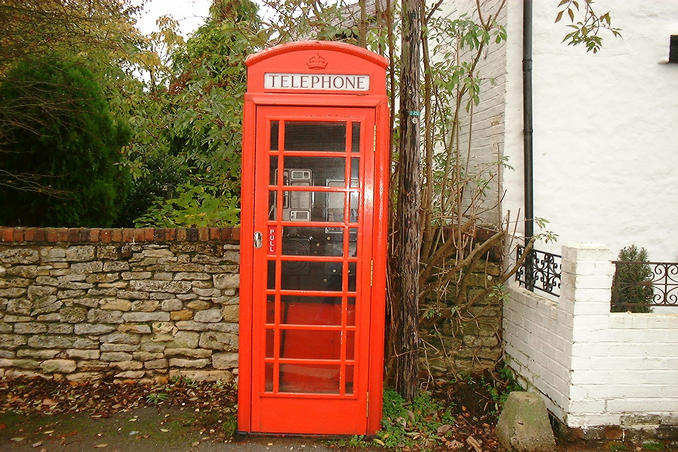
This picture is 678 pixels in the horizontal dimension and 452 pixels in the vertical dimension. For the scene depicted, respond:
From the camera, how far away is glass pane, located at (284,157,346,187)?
3273mm

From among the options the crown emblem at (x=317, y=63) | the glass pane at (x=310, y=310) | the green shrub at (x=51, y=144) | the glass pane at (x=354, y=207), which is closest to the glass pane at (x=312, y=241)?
the glass pane at (x=354, y=207)

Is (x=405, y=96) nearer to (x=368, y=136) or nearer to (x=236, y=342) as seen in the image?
(x=368, y=136)

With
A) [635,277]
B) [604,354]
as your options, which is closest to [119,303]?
[604,354]

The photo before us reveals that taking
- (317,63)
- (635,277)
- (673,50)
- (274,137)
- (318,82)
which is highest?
(673,50)

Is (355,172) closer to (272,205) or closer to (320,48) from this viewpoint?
(272,205)

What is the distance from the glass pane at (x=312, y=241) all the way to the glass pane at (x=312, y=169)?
0.33 m

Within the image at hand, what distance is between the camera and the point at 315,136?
10.7ft

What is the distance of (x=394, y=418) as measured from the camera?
3.81 meters

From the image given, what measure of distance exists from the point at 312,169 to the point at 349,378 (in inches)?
58.4

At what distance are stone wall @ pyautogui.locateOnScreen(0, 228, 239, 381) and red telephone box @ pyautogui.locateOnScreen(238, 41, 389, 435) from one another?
111cm

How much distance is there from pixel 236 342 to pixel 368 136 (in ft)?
7.75

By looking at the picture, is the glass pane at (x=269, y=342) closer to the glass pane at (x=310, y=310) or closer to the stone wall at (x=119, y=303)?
the glass pane at (x=310, y=310)

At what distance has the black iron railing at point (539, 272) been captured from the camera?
3945mm

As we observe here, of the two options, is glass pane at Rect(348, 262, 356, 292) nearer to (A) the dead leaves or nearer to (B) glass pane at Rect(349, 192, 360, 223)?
(B) glass pane at Rect(349, 192, 360, 223)
